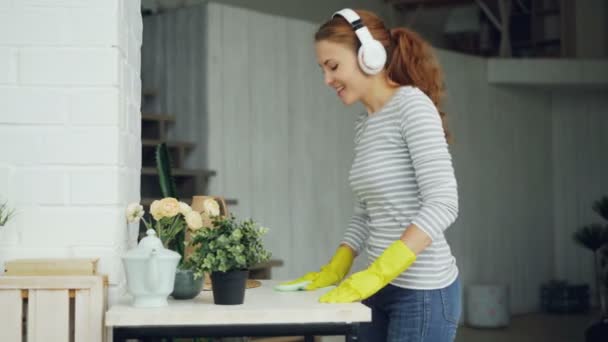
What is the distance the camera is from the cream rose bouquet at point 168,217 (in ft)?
5.90

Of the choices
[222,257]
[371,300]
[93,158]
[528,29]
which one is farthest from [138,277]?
[528,29]

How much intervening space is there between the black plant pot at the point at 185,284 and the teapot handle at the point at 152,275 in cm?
12

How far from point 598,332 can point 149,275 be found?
4.84 metres

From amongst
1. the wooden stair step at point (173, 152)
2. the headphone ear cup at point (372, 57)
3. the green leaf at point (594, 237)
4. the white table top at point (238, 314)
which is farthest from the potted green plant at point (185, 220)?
the green leaf at point (594, 237)

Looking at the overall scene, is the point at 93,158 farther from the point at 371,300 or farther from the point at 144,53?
the point at 144,53

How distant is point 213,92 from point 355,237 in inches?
154

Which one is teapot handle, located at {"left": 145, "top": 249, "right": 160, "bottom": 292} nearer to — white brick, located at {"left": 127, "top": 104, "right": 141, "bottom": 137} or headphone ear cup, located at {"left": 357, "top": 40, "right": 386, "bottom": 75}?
white brick, located at {"left": 127, "top": 104, "right": 141, "bottom": 137}

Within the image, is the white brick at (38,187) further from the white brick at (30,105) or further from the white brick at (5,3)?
the white brick at (5,3)

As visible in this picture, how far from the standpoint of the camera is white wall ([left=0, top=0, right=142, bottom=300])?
1.86m

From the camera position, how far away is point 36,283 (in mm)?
1707

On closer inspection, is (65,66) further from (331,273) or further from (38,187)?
(331,273)

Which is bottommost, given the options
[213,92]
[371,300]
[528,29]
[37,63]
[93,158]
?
[371,300]

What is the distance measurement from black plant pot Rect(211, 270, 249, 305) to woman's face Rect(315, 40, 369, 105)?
1.48ft

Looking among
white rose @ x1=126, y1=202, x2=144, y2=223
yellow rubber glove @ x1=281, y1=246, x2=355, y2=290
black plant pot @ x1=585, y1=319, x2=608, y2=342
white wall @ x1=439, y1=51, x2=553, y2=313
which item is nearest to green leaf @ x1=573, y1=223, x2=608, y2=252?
white wall @ x1=439, y1=51, x2=553, y2=313
